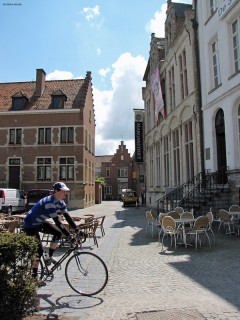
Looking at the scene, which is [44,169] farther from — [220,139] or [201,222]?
[201,222]

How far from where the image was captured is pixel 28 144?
116 feet

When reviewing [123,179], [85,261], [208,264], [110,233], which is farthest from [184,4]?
[123,179]

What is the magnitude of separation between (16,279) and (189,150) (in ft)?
56.6

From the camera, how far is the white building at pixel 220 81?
14.9 m

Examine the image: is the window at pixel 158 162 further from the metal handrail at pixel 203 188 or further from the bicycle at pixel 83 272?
the bicycle at pixel 83 272

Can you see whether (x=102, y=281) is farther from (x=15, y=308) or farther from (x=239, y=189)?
(x=239, y=189)

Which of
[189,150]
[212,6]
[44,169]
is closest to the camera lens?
[212,6]

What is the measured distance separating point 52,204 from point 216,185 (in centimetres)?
1117

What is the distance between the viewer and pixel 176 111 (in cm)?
2259

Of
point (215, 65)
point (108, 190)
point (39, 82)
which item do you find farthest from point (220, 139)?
point (108, 190)

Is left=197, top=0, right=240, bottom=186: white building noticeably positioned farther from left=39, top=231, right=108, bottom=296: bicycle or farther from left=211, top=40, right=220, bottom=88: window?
left=39, top=231, right=108, bottom=296: bicycle

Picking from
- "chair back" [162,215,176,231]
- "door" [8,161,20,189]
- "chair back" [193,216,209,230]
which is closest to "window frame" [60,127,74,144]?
"door" [8,161,20,189]

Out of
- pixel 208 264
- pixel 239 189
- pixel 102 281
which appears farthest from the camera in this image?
pixel 239 189

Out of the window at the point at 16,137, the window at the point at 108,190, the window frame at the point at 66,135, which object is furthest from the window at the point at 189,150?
the window at the point at 108,190
